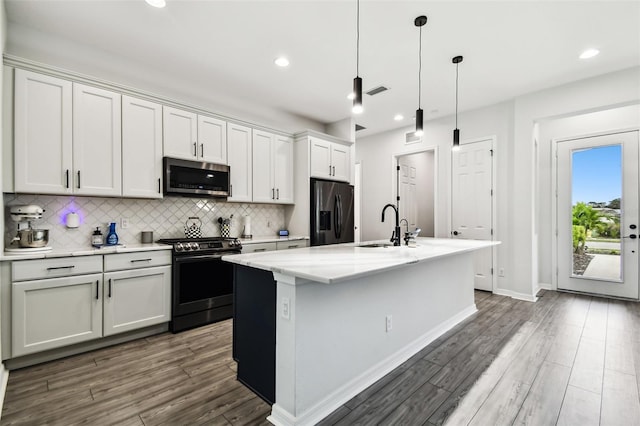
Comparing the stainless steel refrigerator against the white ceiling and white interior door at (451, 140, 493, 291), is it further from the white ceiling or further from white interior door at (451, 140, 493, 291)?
white interior door at (451, 140, 493, 291)

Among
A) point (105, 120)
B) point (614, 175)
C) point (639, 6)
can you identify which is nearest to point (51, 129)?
point (105, 120)

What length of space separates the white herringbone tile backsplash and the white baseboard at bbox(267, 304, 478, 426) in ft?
8.49

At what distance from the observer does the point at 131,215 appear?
3365 mm

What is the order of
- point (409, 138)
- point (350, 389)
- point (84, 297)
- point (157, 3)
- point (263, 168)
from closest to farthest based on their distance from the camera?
point (350, 389)
point (157, 3)
point (84, 297)
point (263, 168)
point (409, 138)

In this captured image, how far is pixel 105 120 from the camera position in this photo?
292cm

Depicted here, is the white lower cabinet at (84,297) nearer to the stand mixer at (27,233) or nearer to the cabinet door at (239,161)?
the stand mixer at (27,233)

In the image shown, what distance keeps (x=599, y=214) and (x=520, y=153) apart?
4.94 ft

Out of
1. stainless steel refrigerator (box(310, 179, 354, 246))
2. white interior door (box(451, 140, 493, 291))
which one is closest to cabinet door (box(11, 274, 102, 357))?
stainless steel refrigerator (box(310, 179, 354, 246))

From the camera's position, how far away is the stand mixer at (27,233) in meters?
2.51

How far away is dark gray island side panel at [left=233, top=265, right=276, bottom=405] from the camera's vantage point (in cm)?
191

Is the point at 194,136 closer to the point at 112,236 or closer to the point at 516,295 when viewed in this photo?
the point at 112,236

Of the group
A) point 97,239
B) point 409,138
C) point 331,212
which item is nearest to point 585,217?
point 409,138

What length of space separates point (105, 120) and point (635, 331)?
573cm

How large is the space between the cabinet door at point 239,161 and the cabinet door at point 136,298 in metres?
1.31
